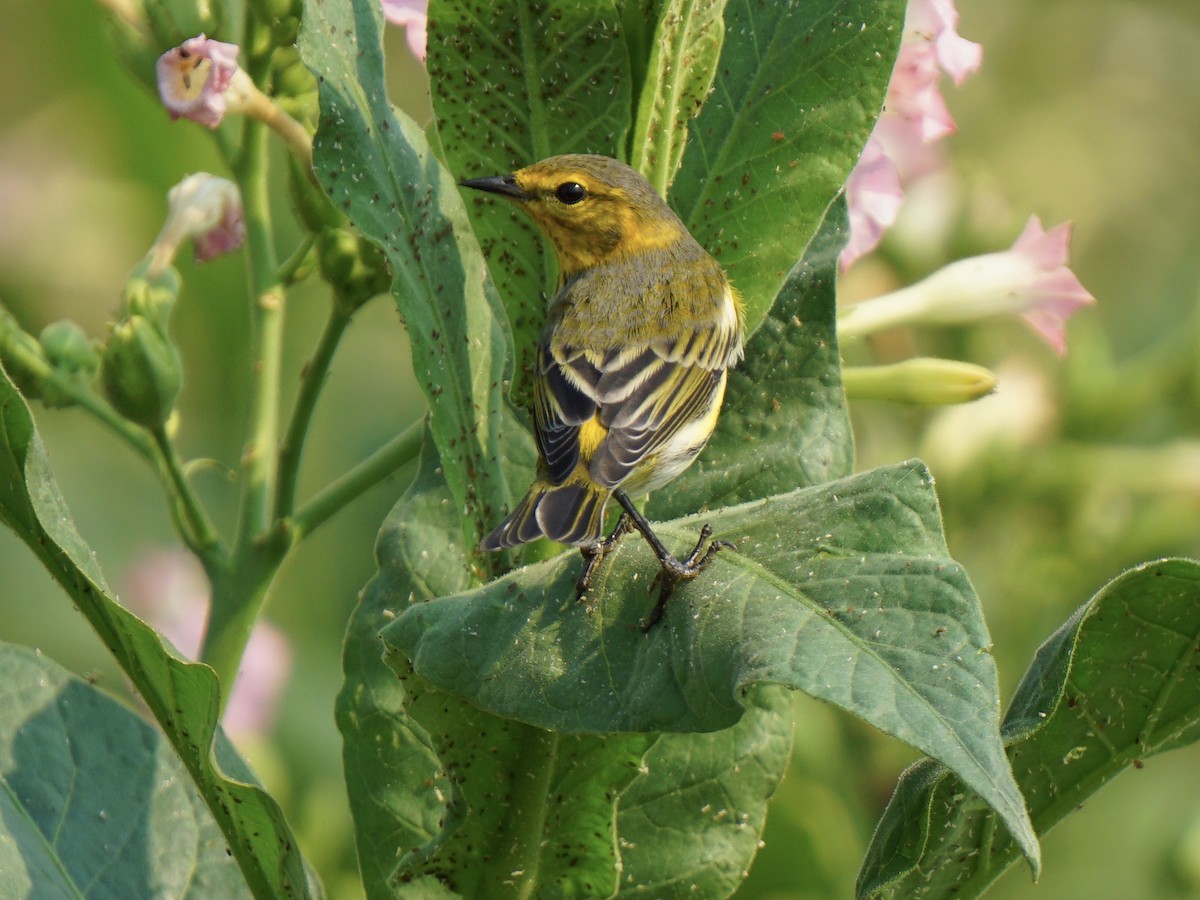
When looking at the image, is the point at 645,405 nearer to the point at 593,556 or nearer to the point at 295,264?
the point at 295,264

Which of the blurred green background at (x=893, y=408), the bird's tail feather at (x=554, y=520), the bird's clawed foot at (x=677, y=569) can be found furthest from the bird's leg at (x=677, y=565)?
the blurred green background at (x=893, y=408)

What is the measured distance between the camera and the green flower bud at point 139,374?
2.13m

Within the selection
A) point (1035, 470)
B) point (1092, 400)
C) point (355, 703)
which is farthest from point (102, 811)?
point (1092, 400)

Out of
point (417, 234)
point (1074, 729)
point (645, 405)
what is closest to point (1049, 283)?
point (645, 405)

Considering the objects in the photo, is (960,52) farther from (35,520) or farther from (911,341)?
(911,341)

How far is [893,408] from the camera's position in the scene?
12.5ft

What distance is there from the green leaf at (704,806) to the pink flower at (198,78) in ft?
3.26

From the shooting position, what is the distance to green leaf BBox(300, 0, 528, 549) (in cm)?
168

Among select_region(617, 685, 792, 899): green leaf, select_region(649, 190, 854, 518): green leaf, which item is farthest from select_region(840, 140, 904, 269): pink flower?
select_region(617, 685, 792, 899): green leaf

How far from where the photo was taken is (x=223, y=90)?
1.99 m

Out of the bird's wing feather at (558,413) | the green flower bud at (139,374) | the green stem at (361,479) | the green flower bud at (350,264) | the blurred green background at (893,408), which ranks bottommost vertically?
the blurred green background at (893,408)

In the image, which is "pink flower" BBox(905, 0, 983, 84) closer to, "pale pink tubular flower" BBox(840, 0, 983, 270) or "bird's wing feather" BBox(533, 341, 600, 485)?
"pale pink tubular flower" BBox(840, 0, 983, 270)

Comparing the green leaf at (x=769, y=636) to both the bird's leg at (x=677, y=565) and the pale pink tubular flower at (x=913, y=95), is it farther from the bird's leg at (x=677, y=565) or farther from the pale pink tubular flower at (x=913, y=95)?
the pale pink tubular flower at (x=913, y=95)

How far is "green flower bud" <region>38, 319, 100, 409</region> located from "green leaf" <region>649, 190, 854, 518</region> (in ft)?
2.85
